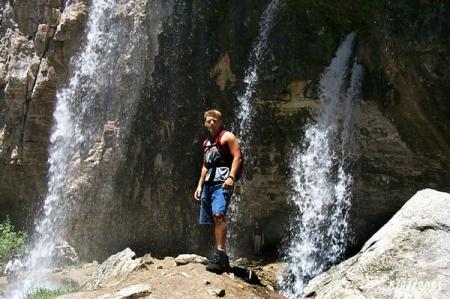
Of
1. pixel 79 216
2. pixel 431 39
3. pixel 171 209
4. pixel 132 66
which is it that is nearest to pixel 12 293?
pixel 79 216

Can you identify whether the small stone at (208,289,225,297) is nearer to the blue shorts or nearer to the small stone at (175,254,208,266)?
the blue shorts

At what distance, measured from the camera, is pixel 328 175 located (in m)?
9.12

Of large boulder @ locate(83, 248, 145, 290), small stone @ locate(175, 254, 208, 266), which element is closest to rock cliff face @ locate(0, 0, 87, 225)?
large boulder @ locate(83, 248, 145, 290)

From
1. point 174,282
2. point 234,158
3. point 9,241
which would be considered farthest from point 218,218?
point 9,241

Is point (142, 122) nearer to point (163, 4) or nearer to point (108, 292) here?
point (163, 4)

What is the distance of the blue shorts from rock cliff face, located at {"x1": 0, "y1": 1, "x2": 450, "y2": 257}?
12.6ft

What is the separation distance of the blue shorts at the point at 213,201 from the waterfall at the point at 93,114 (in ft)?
18.8

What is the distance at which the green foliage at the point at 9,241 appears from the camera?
12.2 metres

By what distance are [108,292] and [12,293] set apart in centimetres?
524

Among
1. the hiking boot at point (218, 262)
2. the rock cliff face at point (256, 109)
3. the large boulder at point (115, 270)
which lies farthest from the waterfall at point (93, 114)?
the hiking boot at point (218, 262)

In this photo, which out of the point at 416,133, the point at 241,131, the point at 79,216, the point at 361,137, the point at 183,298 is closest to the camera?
the point at 183,298

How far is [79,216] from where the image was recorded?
11602mm

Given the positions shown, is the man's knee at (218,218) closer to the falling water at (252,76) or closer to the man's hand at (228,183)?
the man's hand at (228,183)

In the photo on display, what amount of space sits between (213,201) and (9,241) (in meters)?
8.40
